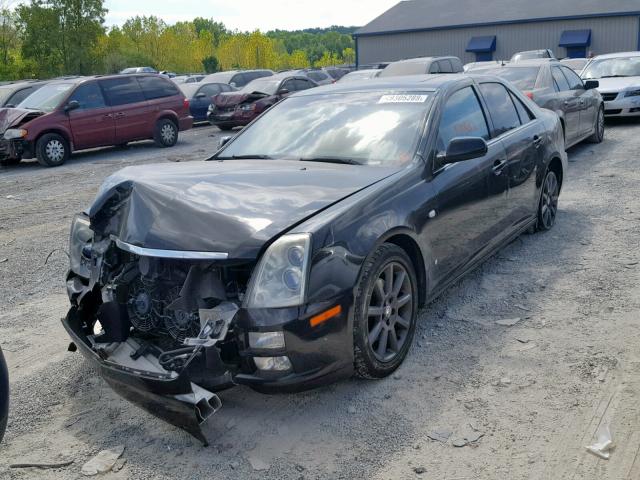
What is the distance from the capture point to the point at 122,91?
49.8ft

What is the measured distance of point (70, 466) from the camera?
3.32m

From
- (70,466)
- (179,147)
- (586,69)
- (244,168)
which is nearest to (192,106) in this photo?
(179,147)

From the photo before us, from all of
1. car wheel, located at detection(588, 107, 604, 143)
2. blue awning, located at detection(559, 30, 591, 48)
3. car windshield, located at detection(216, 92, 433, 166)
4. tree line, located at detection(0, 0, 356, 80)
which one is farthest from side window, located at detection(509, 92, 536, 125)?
blue awning, located at detection(559, 30, 591, 48)

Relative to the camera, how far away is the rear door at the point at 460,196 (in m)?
4.50

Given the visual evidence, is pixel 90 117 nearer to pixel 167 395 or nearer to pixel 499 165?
pixel 499 165

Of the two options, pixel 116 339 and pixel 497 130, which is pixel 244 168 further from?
pixel 497 130

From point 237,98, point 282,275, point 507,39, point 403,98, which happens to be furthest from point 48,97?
point 507,39

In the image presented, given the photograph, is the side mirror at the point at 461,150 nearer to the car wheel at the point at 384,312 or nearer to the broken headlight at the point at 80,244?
the car wheel at the point at 384,312

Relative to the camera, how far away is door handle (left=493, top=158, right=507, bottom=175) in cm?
529

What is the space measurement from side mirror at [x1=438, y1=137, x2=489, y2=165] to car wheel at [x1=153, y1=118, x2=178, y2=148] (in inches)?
485

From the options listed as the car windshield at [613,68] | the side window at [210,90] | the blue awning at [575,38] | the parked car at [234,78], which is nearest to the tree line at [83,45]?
the parked car at [234,78]

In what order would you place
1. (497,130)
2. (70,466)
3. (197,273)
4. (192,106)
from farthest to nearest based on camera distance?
1. (192,106)
2. (497,130)
3. (197,273)
4. (70,466)

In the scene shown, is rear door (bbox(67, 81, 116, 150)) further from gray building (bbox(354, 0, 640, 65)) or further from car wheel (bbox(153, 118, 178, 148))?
gray building (bbox(354, 0, 640, 65))

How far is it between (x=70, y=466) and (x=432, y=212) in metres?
2.51
